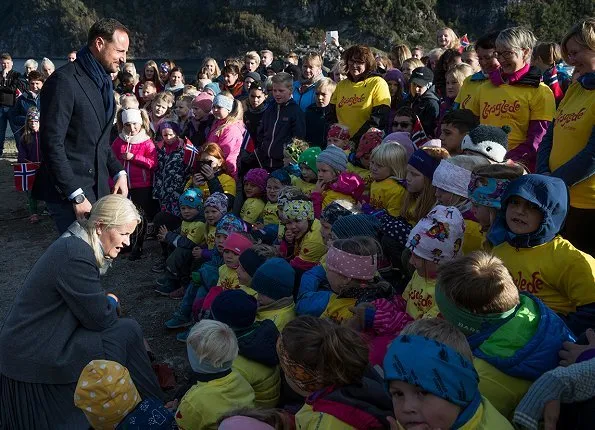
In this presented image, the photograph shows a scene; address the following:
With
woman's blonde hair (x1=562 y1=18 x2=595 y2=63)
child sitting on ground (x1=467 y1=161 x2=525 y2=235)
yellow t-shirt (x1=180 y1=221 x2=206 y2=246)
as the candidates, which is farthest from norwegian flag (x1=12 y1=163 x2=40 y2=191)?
woman's blonde hair (x1=562 y1=18 x2=595 y2=63)

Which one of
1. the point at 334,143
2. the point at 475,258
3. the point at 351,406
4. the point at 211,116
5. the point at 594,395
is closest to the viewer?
the point at 594,395

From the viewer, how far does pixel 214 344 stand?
2715 mm

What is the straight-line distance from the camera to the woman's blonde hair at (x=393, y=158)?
166 inches

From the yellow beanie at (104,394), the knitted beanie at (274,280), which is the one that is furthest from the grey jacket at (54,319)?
the knitted beanie at (274,280)

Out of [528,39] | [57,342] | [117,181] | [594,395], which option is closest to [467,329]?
[594,395]

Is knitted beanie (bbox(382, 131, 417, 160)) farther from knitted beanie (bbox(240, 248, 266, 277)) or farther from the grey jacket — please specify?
the grey jacket

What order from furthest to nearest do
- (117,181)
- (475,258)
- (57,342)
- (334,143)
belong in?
1. (334,143)
2. (117,181)
3. (57,342)
4. (475,258)

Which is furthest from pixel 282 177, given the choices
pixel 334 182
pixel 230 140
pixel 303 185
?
pixel 230 140

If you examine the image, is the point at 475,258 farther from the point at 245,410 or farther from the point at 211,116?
the point at 211,116

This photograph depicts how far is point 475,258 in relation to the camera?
2.30 m

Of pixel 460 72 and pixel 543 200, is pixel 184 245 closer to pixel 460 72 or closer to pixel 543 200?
pixel 460 72

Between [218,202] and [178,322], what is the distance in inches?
40.3

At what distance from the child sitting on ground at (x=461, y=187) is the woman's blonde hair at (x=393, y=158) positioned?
804 millimetres

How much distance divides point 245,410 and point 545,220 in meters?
1.38
